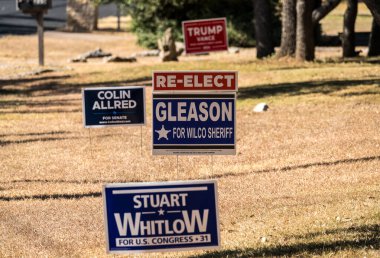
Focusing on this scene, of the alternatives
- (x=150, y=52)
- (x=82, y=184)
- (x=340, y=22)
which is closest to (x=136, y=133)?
(x=82, y=184)

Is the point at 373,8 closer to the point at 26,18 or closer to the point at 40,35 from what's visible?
the point at 40,35

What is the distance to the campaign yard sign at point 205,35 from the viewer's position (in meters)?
Result: 23.9

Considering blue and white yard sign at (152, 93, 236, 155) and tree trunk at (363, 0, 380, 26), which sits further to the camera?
tree trunk at (363, 0, 380, 26)

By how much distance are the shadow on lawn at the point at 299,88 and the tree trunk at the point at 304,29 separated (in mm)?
4168

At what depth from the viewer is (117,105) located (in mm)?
15164

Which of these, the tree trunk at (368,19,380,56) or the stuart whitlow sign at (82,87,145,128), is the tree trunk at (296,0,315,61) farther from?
the stuart whitlow sign at (82,87,145,128)

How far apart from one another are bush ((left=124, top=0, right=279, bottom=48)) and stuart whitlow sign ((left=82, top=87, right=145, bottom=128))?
1004 inches

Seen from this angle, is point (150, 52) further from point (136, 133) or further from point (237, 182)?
point (237, 182)

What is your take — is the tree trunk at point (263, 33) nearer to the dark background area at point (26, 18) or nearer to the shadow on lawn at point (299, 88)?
the shadow on lawn at point (299, 88)

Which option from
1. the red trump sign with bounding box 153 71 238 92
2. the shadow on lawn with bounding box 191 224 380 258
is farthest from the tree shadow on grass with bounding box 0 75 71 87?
the shadow on lawn with bounding box 191 224 380 258

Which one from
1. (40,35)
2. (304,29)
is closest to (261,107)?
(304,29)

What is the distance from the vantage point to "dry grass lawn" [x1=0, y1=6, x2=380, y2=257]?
10562 mm

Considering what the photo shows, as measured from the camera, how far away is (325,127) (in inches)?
736

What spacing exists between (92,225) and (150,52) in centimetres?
2827
